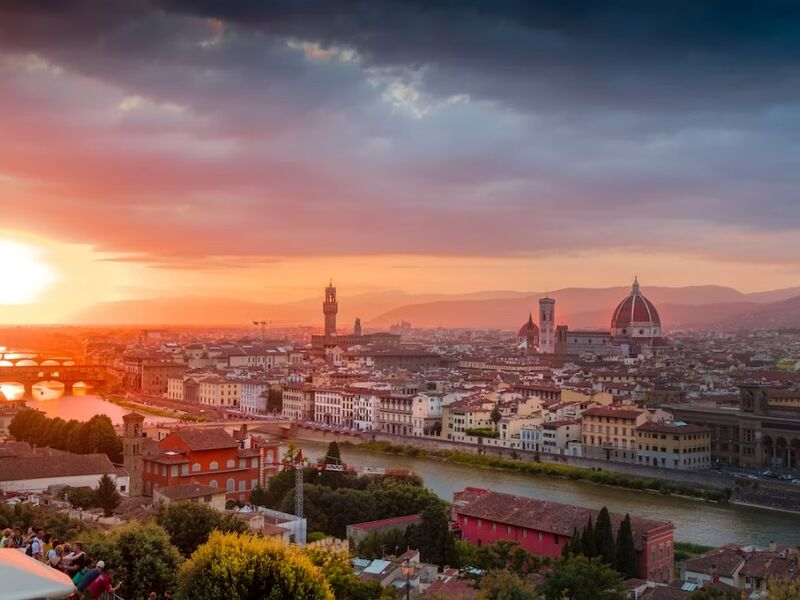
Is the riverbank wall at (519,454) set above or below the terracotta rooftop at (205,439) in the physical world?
below

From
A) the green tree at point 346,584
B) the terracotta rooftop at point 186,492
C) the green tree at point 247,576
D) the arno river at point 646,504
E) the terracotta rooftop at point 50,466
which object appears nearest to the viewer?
the green tree at point 247,576

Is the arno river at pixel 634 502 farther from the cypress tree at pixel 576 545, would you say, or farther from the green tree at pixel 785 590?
the green tree at pixel 785 590

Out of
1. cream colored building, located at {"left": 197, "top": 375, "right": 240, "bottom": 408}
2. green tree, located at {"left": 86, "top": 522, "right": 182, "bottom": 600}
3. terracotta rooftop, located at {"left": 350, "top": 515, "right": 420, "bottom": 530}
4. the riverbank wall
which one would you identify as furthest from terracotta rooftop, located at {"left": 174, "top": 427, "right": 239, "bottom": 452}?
cream colored building, located at {"left": 197, "top": 375, "right": 240, "bottom": 408}

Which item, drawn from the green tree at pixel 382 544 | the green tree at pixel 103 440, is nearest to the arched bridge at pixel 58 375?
the green tree at pixel 103 440

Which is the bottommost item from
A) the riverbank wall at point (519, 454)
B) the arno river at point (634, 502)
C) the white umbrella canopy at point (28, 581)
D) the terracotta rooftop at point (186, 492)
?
the arno river at point (634, 502)

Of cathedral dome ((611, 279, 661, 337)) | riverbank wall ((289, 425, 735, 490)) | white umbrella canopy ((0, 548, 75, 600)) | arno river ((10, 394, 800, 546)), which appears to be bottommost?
arno river ((10, 394, 800, 546))

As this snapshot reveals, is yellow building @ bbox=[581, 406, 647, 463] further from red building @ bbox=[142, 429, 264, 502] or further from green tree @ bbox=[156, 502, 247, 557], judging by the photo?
green tree @ bbox=[156, 502, 247, 557]

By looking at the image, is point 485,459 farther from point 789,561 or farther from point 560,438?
point 789,561
